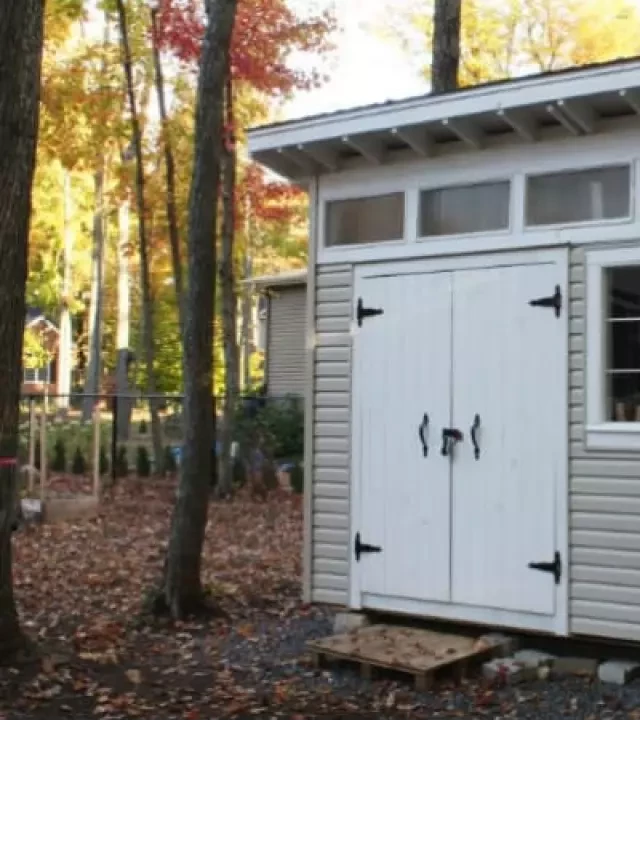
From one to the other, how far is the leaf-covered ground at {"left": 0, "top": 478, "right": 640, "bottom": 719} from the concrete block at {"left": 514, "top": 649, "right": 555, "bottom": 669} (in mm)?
185

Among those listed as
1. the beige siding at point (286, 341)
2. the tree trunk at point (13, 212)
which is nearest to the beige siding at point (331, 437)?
the tree trunk at point (13, 212)

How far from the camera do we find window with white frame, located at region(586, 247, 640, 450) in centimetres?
577

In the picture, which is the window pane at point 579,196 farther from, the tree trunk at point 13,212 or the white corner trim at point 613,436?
the tree trunk at point 13,212

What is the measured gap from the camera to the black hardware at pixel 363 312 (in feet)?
22.0

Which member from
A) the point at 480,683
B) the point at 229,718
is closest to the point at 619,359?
the point at 480,683

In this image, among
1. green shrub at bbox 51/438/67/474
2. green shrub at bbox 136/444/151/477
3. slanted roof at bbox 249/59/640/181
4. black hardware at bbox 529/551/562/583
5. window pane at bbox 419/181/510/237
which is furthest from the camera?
green shrub at bbox 51/438/67/474

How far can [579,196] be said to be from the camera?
5.95m

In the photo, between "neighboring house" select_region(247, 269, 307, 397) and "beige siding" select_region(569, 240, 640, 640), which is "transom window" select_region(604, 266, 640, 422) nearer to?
"beige siding" select_region(569, 240, 640, 640)

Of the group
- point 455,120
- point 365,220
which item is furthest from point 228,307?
point 455,120

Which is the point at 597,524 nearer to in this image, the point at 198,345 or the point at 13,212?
the point at 198,345

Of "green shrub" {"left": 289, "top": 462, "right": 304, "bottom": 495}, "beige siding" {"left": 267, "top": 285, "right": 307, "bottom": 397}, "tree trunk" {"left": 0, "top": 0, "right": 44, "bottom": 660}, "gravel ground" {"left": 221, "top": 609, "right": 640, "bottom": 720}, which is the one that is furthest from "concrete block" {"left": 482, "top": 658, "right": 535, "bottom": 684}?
"beige siding" {"left": 267, "top": 285, "right": 307, "bottom": 397}

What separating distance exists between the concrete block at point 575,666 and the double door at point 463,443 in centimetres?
23

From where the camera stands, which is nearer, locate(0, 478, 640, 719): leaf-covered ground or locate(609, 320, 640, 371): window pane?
locate(0, 478, 640, 719): leaf-covered ground

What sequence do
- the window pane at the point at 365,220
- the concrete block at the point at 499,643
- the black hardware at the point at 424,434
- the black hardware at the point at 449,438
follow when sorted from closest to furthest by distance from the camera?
the concrete block at the point at 499,643
the black hardware at the point at 449,438
the black hardware at the point at 424,434
the window pane at the point at 365,220
